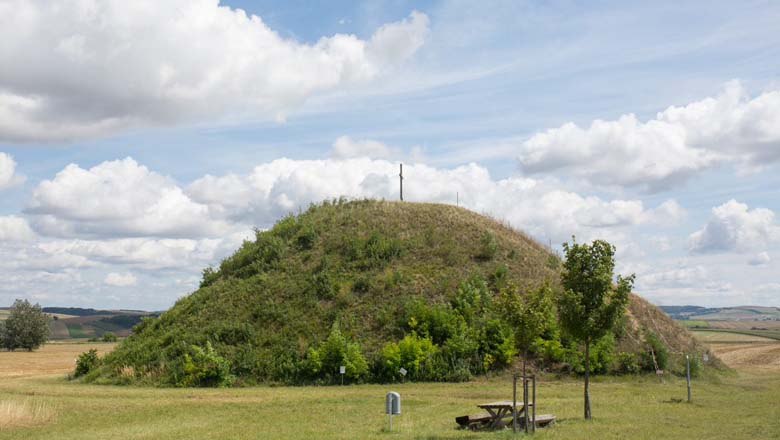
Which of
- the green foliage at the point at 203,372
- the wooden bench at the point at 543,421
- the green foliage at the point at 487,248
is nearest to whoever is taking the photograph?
the wooden bench at the point at 543,421

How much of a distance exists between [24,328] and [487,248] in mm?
70562

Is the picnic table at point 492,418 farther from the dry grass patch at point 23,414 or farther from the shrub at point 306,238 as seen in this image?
the shrub at point 306,238

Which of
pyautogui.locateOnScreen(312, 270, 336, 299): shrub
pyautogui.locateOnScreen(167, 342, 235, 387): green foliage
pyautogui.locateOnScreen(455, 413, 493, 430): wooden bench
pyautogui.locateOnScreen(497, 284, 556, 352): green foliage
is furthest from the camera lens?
pyautogui.locateOnScreen(312, 270, 336, 299): shrub

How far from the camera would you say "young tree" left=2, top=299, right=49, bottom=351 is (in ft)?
307

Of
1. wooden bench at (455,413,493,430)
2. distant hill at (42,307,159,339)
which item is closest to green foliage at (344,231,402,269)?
wooden bench at (455,413,493,430)

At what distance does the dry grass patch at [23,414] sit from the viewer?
25.2 metres

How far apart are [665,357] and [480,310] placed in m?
11.4

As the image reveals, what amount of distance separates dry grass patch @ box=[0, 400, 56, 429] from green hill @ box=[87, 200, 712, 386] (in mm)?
12099

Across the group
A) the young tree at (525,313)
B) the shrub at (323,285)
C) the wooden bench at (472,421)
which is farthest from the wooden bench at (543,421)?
the shrub at (323,285)

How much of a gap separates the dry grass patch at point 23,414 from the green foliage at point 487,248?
3030 centimetres

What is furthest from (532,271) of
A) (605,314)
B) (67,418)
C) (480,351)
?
(67,418)

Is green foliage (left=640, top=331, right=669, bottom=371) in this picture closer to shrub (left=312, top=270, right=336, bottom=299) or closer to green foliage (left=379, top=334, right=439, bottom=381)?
green foliage (left=379, top=334, right=439, bottom=381)

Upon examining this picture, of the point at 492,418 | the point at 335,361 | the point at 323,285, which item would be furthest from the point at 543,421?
the point at 323,285

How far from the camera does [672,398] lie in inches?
→ 1277
